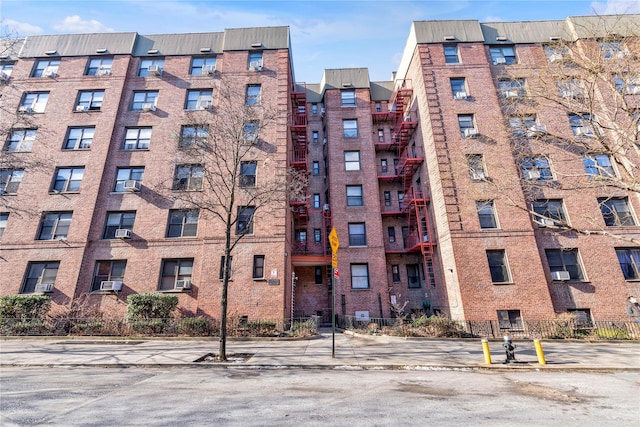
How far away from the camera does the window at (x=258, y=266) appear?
1869 cm

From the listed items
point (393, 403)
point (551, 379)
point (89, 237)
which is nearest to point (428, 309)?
point (551, 379)

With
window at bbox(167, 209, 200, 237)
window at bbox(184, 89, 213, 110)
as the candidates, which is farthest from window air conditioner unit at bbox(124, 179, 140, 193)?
window at bbox(184, 89, 213, 110)

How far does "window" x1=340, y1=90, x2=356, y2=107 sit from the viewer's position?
2859 centimetres

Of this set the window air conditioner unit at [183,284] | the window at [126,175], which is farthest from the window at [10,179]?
the window air conditioner unit at [183,284]

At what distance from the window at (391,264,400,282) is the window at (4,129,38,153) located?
99.2 ft

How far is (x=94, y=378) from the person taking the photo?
26.4 ft

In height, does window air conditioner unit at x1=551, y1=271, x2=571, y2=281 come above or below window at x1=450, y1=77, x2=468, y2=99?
below

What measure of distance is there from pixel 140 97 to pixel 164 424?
26.6 meters

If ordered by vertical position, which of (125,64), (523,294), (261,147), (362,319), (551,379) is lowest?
(551,379)

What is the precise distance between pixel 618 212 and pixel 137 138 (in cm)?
3579

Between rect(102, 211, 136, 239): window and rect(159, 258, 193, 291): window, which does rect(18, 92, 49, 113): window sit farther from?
rect(159, 258, 193, 291): window

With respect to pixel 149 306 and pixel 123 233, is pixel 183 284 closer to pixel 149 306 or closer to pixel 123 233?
pixel 149 306

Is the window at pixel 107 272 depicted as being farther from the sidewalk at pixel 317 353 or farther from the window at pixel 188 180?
the window at pixel 188 180

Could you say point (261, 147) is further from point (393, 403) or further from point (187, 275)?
point (393, 403)
